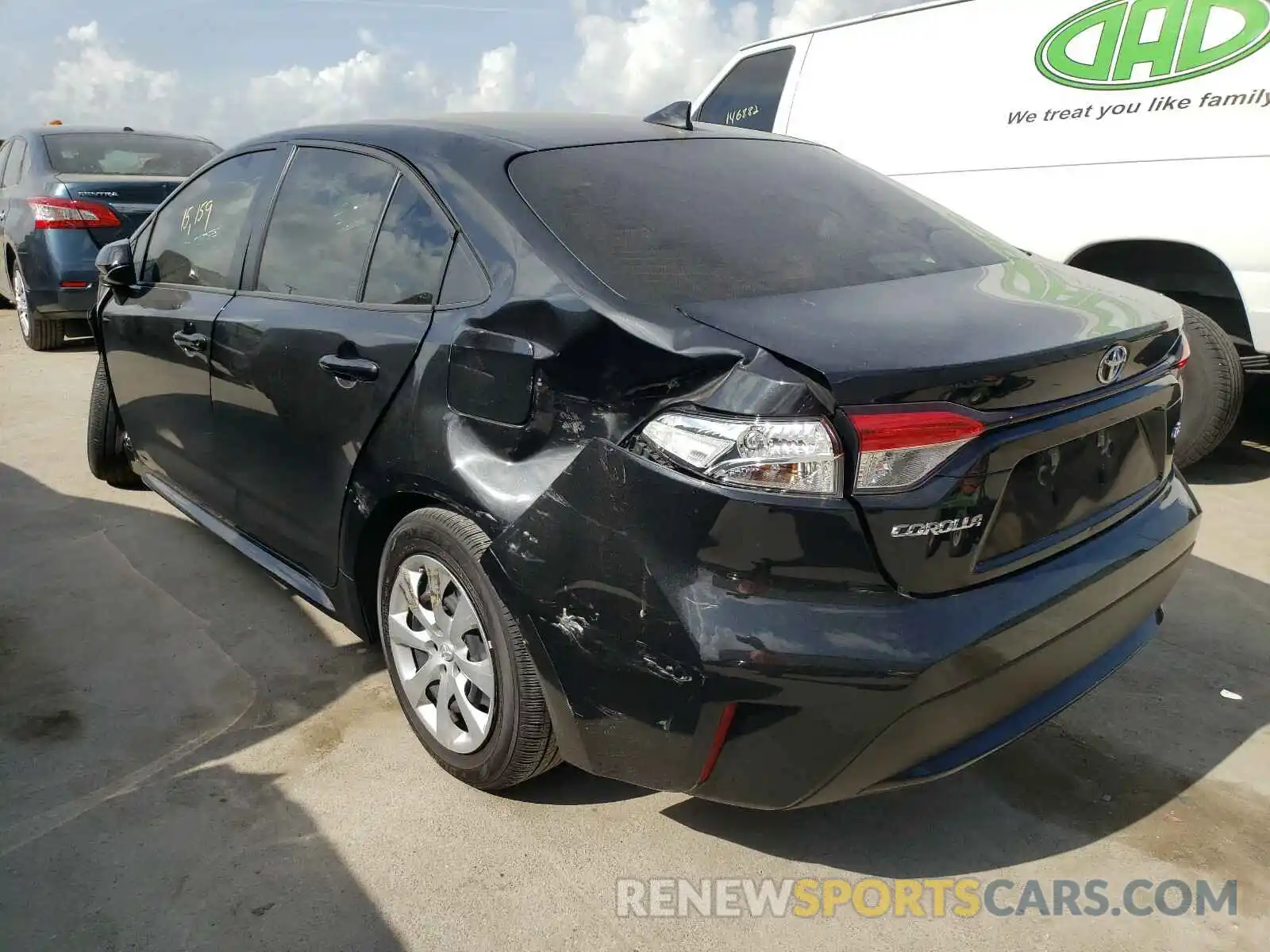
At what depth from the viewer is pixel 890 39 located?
217 inches

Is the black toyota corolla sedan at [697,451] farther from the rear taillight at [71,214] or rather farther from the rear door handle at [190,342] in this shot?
the rear taillight at [71,214]

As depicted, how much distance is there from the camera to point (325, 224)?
295cm

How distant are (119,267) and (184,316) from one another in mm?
610

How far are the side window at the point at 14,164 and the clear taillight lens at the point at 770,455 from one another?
26.4 ft

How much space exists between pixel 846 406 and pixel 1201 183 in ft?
11.0

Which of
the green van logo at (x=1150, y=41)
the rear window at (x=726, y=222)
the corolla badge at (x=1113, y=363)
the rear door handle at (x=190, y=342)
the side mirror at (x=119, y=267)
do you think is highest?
the green van logo at (x=1150, y=41)

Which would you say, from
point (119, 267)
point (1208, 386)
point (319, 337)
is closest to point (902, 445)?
point (319, 337)

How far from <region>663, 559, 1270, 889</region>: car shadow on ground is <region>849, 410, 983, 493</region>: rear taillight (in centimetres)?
99

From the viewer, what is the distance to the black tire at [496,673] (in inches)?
88.1

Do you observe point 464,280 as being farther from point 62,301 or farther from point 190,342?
point 62,301

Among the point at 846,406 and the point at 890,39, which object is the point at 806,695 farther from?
the point at 890,39

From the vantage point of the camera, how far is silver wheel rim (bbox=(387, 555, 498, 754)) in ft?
7.83

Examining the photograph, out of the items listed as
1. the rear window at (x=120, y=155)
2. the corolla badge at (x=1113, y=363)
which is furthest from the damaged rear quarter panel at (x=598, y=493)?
the rear window at (x=120, y=155)

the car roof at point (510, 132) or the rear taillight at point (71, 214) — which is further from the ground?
the car roof at point (510, 132)
